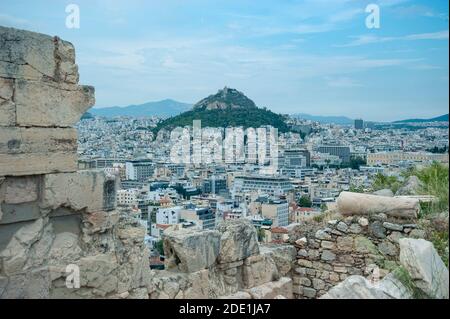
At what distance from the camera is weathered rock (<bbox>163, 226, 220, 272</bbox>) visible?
4.54 m

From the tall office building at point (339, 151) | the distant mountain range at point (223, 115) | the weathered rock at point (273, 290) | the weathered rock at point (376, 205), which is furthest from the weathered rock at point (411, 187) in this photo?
the tall office building at point (339, 151)

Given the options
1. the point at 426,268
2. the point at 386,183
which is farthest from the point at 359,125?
the point at 426,268

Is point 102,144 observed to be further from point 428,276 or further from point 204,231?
point 428,276

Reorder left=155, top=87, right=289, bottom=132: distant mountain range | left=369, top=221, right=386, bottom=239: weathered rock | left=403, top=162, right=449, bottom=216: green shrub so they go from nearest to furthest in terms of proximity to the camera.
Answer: left=403, top=162, right=449, bottom=216: green shrub, left=369, top=221, right=386, bottom=239: weathered rock, left=155, top=87, right=289, bottom=132: distant mountain range

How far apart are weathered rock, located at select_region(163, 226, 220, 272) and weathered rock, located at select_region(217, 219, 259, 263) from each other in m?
0.13

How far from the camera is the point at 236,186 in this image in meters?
15.2

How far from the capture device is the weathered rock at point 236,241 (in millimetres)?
4980

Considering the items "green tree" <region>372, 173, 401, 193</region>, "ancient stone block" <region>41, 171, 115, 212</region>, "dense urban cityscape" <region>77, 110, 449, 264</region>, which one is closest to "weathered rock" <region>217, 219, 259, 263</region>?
"dense urban cityscape" <region>77, 110, 449, 264</region>

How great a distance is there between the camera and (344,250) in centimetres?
608

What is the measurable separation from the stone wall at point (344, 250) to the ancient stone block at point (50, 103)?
349 centimetres

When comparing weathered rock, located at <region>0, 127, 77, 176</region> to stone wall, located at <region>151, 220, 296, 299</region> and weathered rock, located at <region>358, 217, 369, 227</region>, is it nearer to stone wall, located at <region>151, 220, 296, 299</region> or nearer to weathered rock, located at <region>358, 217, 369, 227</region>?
stone wall, located at <region>151, 220, 296, 299</region>

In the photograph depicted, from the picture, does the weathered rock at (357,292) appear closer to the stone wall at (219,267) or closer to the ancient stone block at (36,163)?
the stone wall at (219,267)
